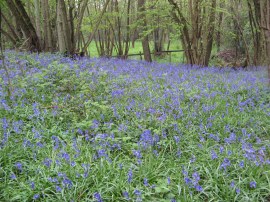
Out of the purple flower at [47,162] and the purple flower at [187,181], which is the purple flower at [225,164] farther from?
the purple flower at [47,162]

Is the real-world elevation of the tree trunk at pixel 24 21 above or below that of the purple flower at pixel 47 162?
above

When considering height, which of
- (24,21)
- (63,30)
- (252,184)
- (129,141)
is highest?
(24,21)

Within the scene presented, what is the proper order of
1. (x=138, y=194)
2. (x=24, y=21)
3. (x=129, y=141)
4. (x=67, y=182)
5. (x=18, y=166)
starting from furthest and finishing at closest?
(x=24, y=21) < (x=129, y=141) < (x=18, y=166) < (x=67, y=182) < (x=138, y=194)

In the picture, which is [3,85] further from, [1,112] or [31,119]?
[31,119]

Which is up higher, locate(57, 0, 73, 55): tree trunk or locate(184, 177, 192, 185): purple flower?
locate(57, 0, 73, 55): tree trunk

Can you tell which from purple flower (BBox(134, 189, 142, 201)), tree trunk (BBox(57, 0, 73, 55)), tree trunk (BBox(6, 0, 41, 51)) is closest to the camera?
purple flower (BBox(134, 189, 142, 201))

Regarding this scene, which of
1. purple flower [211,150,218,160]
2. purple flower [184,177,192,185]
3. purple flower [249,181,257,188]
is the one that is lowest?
purple flower [249,181,257,188]

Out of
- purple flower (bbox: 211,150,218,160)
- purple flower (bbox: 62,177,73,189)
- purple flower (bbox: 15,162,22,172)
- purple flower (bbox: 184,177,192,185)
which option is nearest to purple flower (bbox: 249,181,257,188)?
purple flower (bbox: 211,150,218,160)

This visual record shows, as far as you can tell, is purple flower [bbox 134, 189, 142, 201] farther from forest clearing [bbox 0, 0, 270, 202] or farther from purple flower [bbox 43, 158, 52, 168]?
purple flower [bbox 43, 158, 52, 168]

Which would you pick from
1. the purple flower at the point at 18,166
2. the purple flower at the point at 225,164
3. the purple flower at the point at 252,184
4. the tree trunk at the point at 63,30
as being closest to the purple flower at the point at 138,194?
the purple flower at the point at 225,164

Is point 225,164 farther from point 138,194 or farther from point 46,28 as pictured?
point 46,28

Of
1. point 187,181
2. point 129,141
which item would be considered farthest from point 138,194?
point 129,141

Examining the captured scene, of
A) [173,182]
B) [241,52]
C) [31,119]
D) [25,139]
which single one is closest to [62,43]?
[31,119]

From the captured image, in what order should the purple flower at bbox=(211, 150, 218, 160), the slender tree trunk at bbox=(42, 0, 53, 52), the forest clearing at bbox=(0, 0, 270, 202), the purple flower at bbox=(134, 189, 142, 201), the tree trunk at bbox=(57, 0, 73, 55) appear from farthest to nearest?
the slender tree trunk at bbox=(42, 0, 53, 52) < the tree trunk at bbox=(57, 0, 73, 55) < the purple flower at bbox=(211, 150, 218, 160) < the forest clearing at bbox=(0, 0, 270, 202) < the purple flower at bbox=(134, 189, 142, 201)
